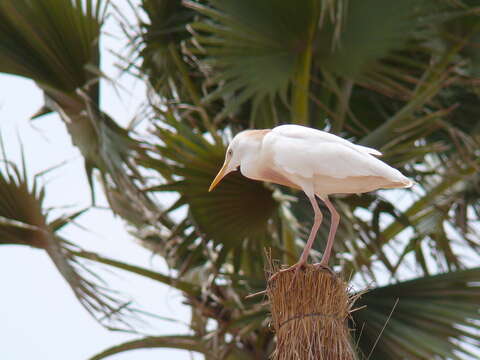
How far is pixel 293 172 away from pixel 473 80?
8.50 feet

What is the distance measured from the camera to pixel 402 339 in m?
3.73

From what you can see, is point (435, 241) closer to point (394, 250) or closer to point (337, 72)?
point (394, 250)

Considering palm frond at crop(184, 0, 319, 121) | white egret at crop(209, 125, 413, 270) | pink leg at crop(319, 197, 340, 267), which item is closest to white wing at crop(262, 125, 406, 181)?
white egret at crop(209, 125, 413, 270)

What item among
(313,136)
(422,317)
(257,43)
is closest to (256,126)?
(257,43)

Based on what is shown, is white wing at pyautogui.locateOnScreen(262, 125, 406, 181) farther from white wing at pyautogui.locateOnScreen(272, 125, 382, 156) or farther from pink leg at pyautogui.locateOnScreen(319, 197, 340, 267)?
pink leg at pyautogui.locateOnScreen(319, 197, 340, 267)

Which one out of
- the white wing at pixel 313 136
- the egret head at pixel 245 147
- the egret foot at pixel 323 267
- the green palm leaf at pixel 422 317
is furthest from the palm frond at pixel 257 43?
the egret foot at pixel 323 267

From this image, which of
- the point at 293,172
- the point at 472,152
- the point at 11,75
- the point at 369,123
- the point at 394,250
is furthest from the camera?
the point at 369,123

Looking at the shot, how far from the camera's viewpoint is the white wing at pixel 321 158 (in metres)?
2.59

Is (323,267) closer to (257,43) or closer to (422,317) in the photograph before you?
(422,317)

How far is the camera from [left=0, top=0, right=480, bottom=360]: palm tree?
13.4 feet

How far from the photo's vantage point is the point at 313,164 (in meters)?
2.62

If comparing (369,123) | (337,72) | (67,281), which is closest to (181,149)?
(67,281)

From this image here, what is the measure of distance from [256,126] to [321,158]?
2593 millimetres

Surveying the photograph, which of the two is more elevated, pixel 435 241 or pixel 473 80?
pixel 473 80
